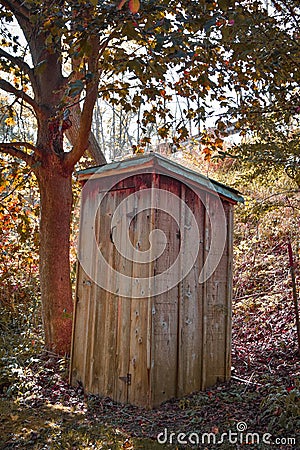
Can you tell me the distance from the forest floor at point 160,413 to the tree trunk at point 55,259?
1.03 ft

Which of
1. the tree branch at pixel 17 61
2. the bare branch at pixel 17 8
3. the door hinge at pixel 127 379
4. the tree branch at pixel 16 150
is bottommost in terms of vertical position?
the door hinge at pixel 127 379

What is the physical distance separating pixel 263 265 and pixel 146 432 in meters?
4.78

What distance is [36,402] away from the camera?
13.2 feet

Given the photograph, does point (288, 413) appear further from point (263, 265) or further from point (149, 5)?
point (263, 265)

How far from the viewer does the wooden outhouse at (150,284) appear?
12.4 ft

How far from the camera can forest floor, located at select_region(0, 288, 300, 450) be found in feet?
10.1

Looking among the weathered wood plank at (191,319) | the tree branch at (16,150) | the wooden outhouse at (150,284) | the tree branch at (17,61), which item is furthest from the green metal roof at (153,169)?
the tree branch at (17,61)

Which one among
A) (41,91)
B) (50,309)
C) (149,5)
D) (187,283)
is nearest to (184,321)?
(187,283)

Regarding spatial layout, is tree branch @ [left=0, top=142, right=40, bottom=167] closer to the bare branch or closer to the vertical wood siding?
the vertical wood siding

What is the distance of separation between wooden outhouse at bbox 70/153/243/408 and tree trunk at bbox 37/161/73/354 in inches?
29.5

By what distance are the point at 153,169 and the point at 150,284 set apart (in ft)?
3.24

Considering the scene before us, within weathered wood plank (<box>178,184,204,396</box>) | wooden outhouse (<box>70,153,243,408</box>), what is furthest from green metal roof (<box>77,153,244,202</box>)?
weathered wood plank (<box>178,184,204,396</box>)

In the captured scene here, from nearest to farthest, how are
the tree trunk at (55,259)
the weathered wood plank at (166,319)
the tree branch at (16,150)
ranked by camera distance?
the weathered wood plank at (166,319)
the tree branch at (16,150)
the tree trunk at (55,259)

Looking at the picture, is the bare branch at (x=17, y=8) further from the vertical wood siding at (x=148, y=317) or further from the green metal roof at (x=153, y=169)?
the vertical wood siding at (x=148, y=317)
